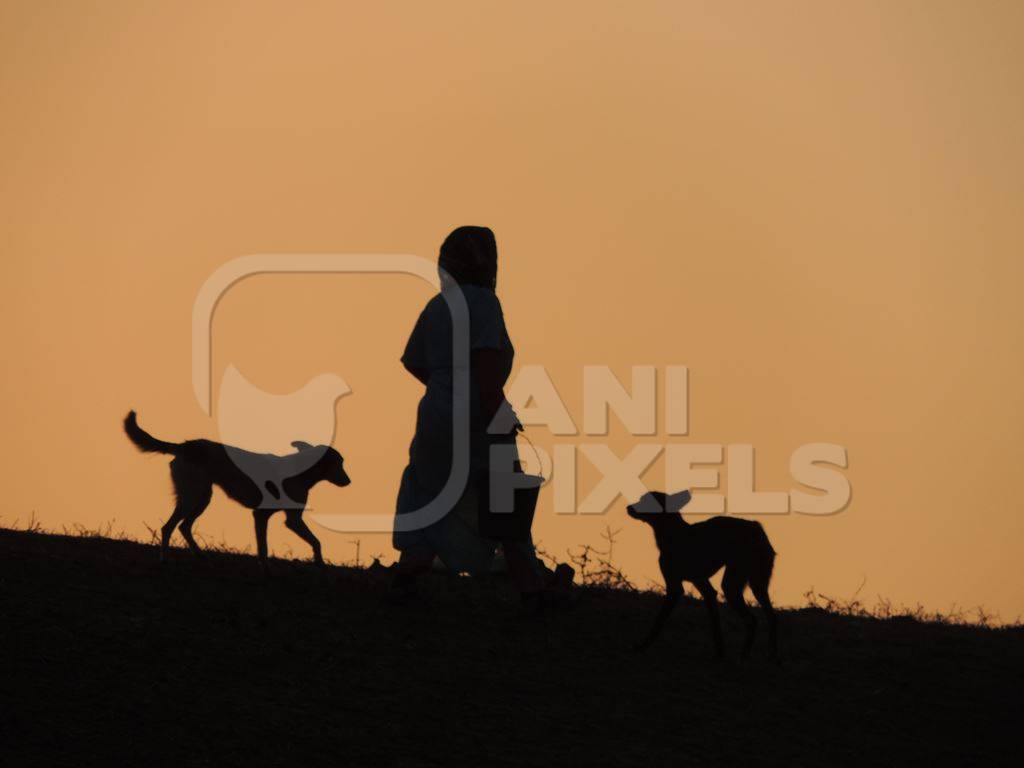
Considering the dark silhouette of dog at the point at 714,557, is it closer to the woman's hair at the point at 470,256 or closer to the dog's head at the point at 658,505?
the dog's head at the point at 658,505

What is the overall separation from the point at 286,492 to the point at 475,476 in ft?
10.8

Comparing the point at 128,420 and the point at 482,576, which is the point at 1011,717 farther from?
the point at 128,420

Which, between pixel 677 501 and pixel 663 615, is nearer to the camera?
pixel 663 615

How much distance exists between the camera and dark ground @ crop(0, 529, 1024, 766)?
6758 millimetres

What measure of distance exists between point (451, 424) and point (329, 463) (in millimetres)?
3547

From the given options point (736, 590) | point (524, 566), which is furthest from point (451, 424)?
point (736, 590)

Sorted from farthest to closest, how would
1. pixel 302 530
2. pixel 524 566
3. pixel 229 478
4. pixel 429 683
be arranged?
pixel 229 478 → pixel 302 530 → pixel 524 566 → pixel 429 683

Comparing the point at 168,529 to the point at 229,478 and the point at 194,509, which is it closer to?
the point at 194,509

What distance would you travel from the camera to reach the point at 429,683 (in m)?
7.64

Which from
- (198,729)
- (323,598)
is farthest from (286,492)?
(198,729)

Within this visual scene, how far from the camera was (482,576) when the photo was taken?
11000mm

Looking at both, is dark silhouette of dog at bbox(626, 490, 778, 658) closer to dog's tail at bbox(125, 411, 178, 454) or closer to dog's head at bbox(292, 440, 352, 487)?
dog's head at bbox(292, 440, 352, 487)

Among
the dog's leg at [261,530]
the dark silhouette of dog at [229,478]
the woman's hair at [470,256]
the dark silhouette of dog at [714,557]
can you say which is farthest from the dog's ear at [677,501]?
the dark silhouette of dog at [229,478]

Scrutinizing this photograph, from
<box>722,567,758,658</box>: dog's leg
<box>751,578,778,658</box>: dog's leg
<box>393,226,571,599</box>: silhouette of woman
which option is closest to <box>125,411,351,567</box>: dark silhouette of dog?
<box>393,226,571,599</box>: silhouette of woman
